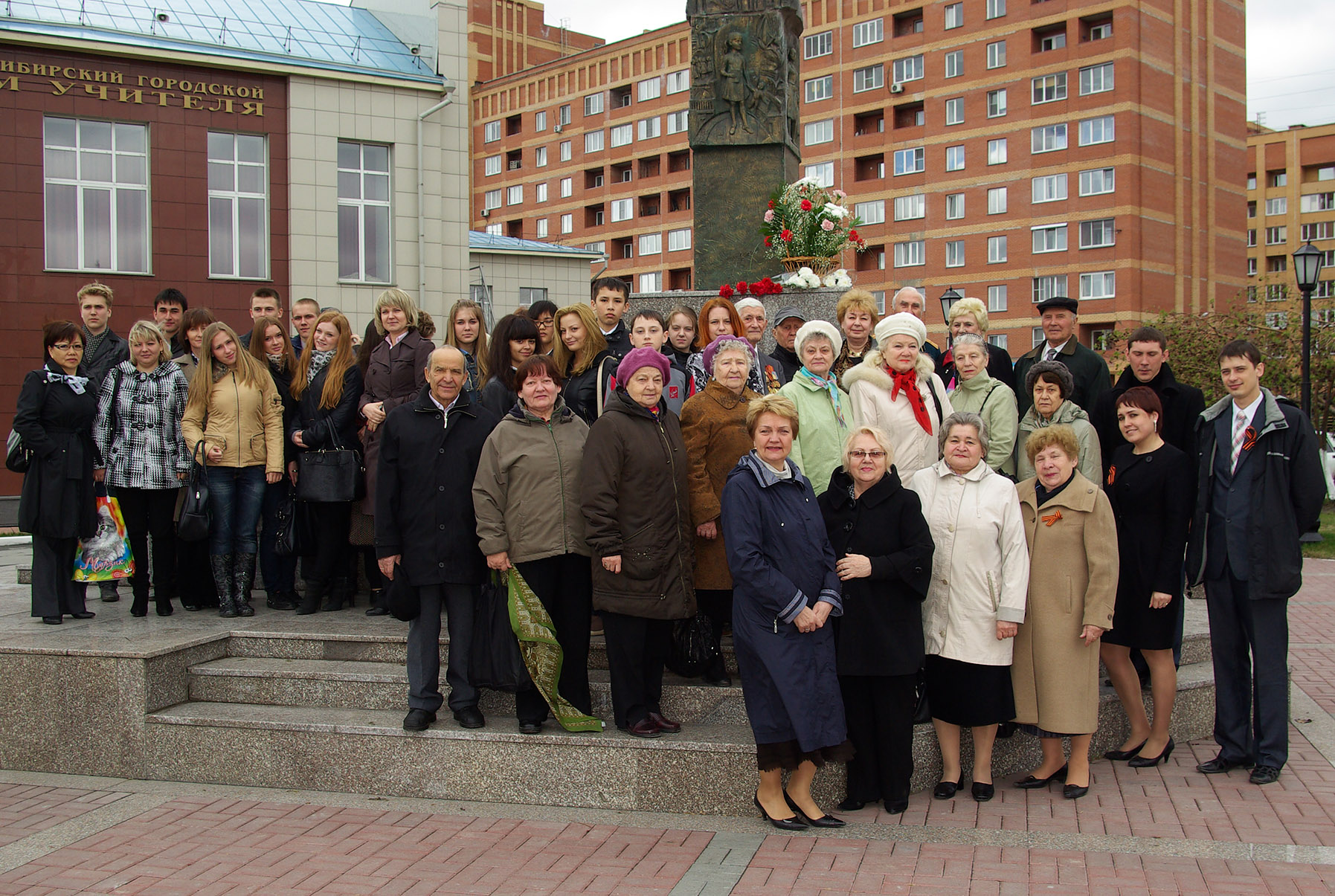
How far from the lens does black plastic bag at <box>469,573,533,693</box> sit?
561 centimetres

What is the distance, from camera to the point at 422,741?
5.74 m

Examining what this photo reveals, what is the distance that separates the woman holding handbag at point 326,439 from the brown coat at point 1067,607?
438 cm

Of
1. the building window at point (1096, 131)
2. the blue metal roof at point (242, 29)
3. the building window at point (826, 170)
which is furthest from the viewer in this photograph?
the building window at point (826, 170)

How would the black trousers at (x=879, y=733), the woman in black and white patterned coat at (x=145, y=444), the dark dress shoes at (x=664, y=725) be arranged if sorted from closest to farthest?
the black trousers at (x=879, y=733), the dark dress shoes at (x=664, y=725), the woman in black and white patterned coat at (x=145, y=444)

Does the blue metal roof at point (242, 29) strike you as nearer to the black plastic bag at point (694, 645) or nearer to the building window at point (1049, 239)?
the black plastic bag at point (694, 645)

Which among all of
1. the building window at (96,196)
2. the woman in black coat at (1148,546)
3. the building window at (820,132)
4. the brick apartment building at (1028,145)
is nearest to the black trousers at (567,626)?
the woman in black coat at (1148,546)

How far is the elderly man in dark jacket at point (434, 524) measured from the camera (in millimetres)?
5758

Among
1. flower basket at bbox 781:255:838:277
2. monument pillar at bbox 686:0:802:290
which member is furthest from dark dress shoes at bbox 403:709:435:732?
monument pillar at bbox 686:0:802:290

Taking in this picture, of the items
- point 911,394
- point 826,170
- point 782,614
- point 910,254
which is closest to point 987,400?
point 911,394

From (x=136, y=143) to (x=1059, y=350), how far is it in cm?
1844

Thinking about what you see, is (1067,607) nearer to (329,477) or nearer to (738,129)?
(329,477)

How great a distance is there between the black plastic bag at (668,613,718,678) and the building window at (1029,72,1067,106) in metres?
50.2

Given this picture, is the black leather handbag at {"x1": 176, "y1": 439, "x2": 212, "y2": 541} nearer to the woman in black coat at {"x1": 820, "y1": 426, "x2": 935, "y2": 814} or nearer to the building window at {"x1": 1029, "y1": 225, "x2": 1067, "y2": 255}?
the woman in black coat at {"x1": 820, "y1": 426, "x2": 935, "y2": 814}

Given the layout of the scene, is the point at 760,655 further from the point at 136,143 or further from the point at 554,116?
the point at 554,116
